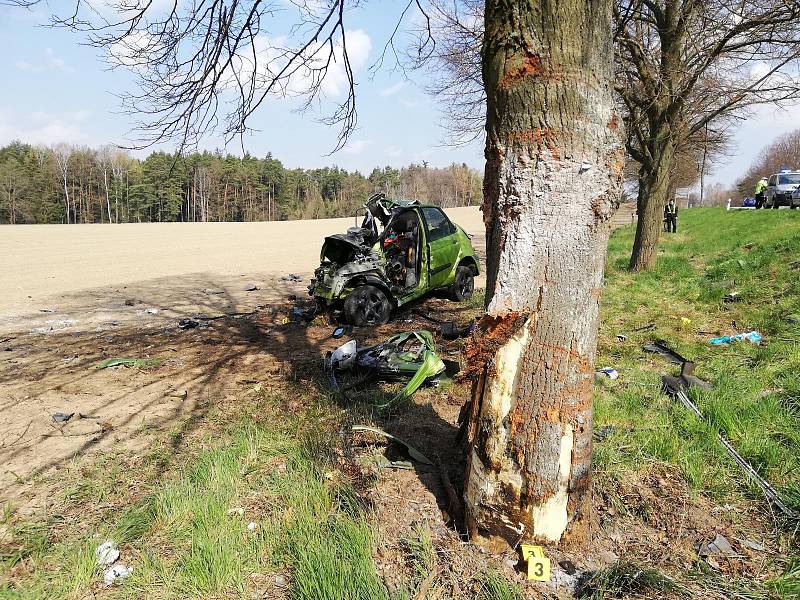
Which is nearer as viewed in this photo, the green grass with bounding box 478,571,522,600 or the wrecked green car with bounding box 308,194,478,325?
the green grass with bounding box 478,571,522,600

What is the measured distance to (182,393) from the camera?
16.4 ft

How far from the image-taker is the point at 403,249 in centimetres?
898

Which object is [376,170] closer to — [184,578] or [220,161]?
[220,161]

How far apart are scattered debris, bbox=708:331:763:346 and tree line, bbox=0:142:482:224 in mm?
53219

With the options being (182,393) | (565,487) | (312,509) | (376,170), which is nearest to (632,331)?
(565,487)

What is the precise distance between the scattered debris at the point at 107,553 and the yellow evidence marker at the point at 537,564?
2132 millimetres

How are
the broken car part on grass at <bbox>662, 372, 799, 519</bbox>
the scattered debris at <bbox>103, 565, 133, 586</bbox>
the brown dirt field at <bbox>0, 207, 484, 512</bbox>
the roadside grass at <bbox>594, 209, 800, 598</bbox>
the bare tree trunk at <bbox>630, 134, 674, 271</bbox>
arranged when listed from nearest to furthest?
the scattered debris at <bbox>103, 565, 133, 586</bbox> < the broken car part on grass at <bbox>662, 372, 799, 519</bbox> < the roadside grass at <bbox>594, 209, 800, 598</bbox> < the brown dirt field at <bbox>0, 207, 484, 512</bbox> < the bare tree trunk at <bbox>630, 134, 674, 271</bbox>

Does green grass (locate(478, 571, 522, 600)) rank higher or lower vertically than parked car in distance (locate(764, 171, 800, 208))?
lower

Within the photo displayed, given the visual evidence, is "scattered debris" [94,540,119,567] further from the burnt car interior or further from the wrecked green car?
the burnt car interior

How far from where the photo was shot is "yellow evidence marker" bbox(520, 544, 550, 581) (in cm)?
214

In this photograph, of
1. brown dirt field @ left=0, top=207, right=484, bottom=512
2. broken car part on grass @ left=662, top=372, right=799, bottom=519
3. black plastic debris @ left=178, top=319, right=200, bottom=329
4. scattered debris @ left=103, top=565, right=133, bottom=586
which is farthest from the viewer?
black plastic debris @ left=178, top=319, right=200, bottom=329

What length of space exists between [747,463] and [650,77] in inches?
363

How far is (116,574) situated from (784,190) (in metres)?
27.7

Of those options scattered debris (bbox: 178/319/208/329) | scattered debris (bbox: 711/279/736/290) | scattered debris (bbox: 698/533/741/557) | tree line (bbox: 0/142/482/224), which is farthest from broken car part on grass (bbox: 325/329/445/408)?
tree line (bbox: 0/142/482/224)
